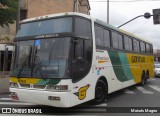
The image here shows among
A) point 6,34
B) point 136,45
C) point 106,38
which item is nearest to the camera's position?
point 106,38

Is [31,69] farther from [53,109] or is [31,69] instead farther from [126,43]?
[126,43]

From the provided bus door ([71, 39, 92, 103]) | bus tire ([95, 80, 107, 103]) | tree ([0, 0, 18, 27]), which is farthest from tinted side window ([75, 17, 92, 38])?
tree ([0, 0, 18, 27])

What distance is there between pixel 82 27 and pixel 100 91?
2678 millimetres

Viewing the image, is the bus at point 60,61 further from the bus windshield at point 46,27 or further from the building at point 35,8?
the building at point 35,8

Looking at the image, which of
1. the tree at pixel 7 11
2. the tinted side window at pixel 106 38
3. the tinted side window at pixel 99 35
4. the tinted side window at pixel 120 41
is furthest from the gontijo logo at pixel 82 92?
the tree at pixel 7 11

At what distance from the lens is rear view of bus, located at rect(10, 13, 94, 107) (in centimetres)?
788

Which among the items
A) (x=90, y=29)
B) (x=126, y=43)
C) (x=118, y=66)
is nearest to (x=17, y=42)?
(x=90, y=29)

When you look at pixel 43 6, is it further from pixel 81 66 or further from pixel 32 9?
pixel 81 66

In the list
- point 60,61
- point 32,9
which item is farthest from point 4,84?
point 32,9

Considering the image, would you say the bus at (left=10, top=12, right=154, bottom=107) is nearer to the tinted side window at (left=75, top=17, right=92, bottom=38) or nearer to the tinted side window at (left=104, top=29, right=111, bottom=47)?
the tinted side window at (left=75, top=17, right=92, bottom=38)

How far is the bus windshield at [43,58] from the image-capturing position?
26.1 ft

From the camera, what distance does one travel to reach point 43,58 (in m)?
8.27

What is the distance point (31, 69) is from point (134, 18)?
16.0 m

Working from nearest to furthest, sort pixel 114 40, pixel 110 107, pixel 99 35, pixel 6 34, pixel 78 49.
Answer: pixel 78 49 < pixel 110 107 < pixel 99 35 < pixel 114 40 < pixel 6 34
